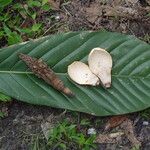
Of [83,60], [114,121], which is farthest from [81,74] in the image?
[114,121]

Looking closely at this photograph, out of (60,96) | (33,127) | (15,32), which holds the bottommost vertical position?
(33,127)

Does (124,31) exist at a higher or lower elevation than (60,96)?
higher

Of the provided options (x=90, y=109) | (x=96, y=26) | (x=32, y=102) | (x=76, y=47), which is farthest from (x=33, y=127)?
(x=96, y=26)

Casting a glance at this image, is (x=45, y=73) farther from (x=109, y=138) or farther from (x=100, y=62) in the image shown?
(x=109, y=138)

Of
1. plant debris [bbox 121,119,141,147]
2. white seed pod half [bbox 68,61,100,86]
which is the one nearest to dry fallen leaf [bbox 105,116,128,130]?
plant debris [bbox 121,119,141,147]

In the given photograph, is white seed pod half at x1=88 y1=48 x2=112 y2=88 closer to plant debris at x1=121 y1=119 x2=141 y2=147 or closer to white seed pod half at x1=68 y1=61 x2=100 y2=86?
white seed pod half at x1=68 y1=61 x2=100 y2=86

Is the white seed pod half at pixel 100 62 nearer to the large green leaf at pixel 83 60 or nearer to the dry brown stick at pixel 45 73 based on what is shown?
the large green leaf at pixel 83 60

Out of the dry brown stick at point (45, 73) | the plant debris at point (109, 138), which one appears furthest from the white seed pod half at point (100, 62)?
the plant debris at point (109, 138)

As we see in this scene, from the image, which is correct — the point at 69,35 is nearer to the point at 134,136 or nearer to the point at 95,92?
the point at 95,92
